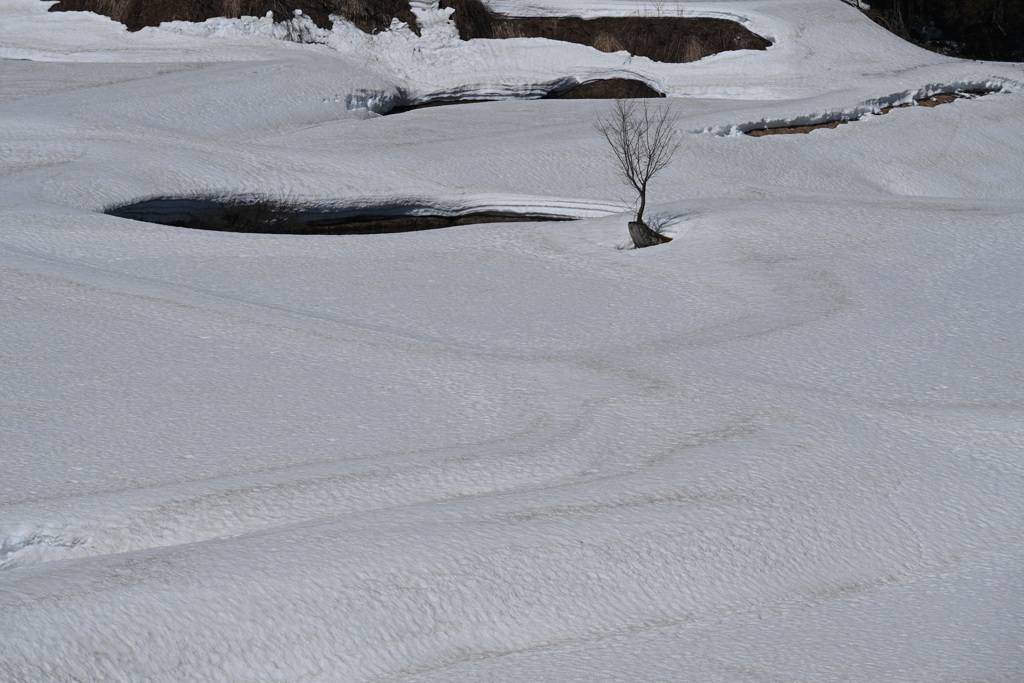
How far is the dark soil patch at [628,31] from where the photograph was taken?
2045cm

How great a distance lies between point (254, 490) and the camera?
6766 mm

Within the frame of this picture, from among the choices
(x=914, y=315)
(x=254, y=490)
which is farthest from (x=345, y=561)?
(x=914, y=315)

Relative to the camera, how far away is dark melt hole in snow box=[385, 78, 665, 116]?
19.8m

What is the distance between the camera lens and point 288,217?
13.9 m

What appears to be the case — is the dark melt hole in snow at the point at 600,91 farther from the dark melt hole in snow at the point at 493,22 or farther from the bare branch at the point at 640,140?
the bare branch at the point at 640,140

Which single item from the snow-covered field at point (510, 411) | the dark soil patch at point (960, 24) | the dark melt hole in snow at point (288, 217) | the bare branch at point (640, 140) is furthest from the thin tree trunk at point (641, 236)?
the dark soil patch at point (960, 24)

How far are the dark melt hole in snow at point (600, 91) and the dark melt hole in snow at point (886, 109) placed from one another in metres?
3.32

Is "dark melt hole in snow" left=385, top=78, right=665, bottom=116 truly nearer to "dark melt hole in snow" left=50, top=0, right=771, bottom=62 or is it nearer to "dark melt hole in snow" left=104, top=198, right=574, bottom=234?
"dark melt hole in snow" left=50, top=0, right=771, bottom=62

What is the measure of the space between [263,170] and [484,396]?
22.8 feet

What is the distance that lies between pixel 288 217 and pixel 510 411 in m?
6.70

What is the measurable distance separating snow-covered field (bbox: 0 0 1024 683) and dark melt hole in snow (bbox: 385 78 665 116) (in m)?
3.28

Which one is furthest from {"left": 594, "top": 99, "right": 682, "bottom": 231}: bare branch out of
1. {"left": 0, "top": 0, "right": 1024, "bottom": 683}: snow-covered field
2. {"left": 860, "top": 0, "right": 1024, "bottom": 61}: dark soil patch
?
{"left": 860, "top": 0, "right": 1024, "bottom": 61}: dark soil patch

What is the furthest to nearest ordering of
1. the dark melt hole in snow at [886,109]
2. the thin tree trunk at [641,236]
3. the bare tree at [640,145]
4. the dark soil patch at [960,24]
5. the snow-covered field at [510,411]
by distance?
the dark soil patch at [960,24]
the dark melt hole in snow at [886,109]
the bare tree at [640,145]
the thin tree trunk at [641,236]
the snow-covered field at [510,411]

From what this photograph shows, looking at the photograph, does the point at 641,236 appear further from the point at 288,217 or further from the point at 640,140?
the point at 288,217
